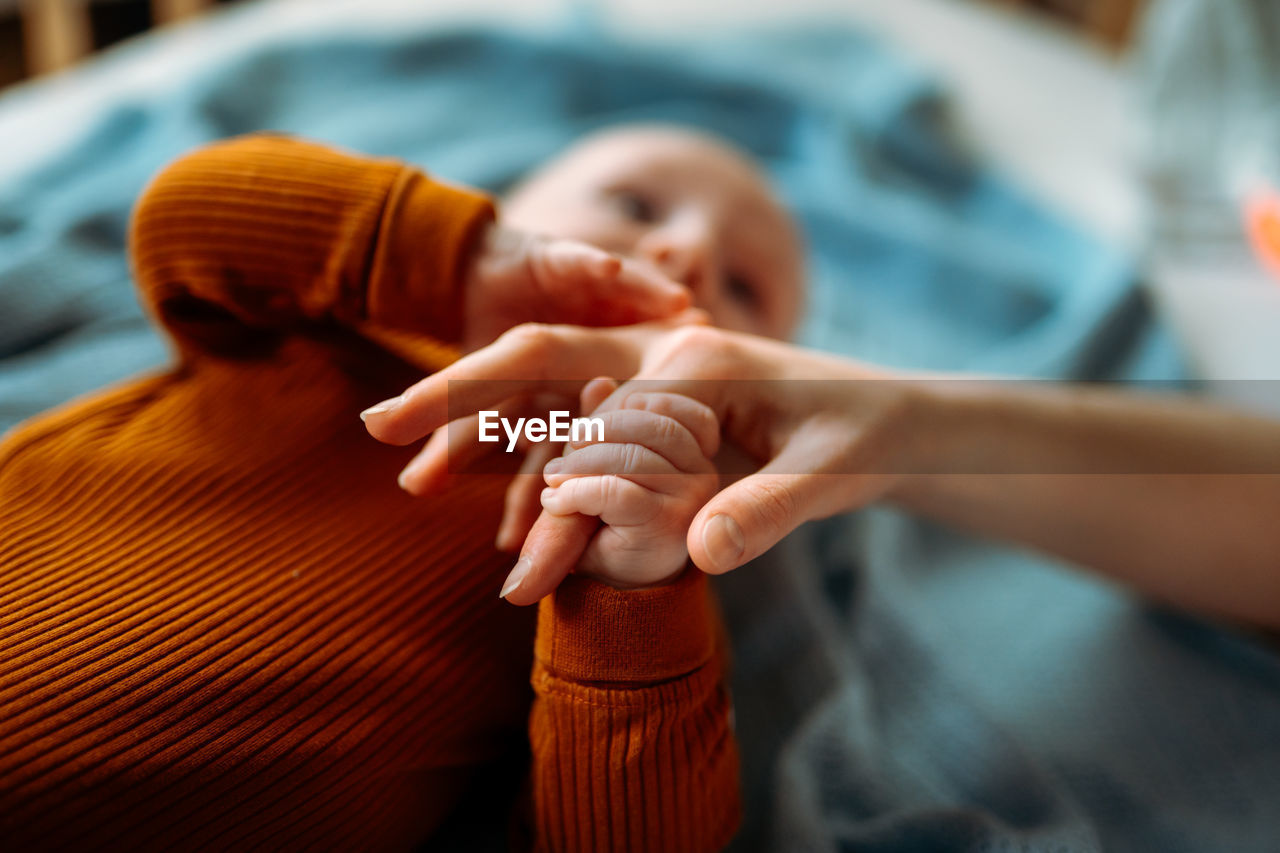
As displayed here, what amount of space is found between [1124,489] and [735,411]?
0.99ft

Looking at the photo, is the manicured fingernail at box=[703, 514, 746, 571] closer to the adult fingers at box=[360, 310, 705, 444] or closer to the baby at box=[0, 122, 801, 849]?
the baby at box=[0, 122, 801, 849]

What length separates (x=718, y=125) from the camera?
1.27 m

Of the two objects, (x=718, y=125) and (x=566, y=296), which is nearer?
(x=566, y=296)

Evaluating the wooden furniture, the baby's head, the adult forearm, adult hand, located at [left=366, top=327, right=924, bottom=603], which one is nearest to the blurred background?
the wooden furniture

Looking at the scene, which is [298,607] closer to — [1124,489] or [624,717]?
[624,717]

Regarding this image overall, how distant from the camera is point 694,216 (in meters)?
0.79

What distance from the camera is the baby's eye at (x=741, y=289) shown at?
827 millimetres

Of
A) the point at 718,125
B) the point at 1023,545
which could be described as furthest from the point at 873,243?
the point at 1023,545

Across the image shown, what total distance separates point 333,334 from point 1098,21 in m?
1.55

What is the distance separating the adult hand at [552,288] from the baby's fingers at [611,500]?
16 cm

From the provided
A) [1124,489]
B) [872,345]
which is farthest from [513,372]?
[872,345]

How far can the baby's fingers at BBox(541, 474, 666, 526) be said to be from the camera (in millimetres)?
424

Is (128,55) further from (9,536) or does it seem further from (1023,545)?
(1023,545)

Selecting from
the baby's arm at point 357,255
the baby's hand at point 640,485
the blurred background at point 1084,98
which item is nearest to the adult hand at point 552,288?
the baby's arm at point 357,255
